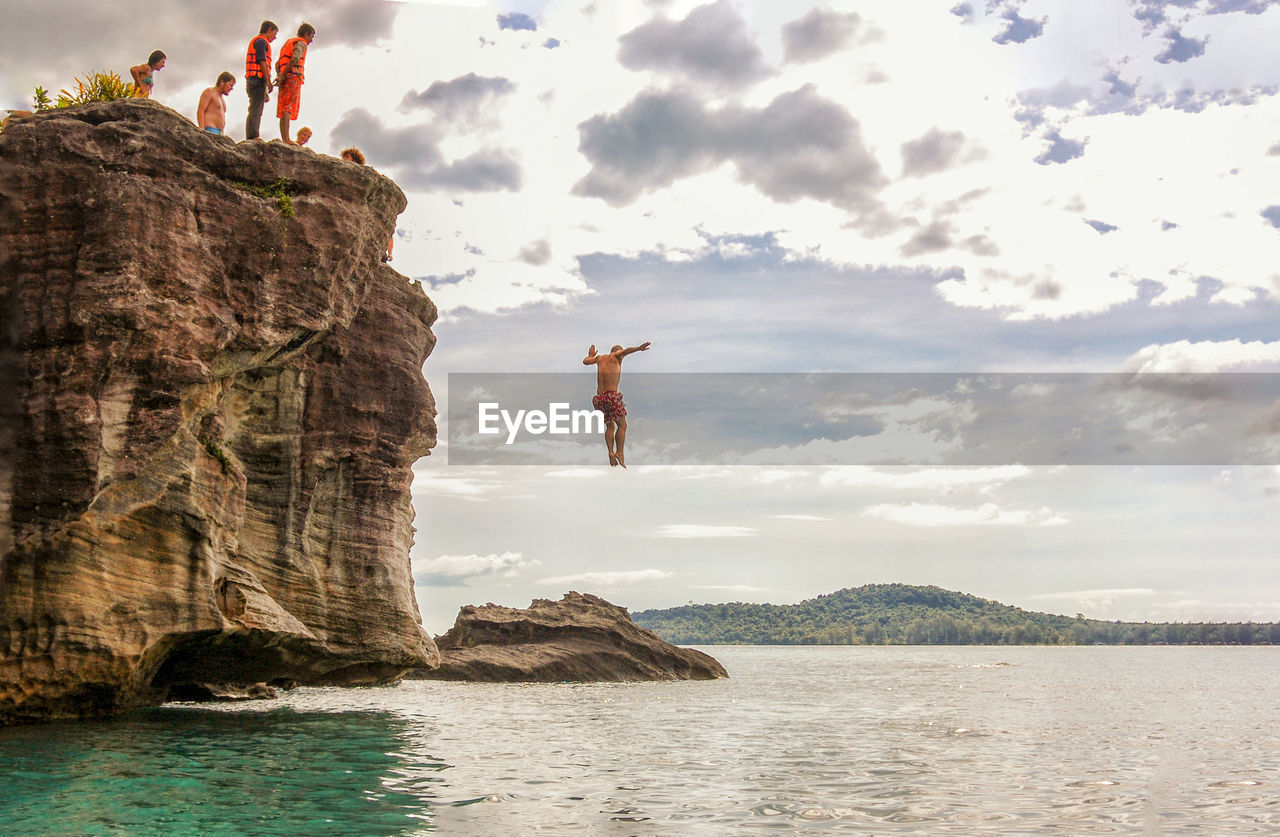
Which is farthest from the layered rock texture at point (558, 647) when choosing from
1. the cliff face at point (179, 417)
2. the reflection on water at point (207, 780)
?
the reflection on water at point (207, 780)

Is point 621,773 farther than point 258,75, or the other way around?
point 258,75

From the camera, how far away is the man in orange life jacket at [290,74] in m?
21.5

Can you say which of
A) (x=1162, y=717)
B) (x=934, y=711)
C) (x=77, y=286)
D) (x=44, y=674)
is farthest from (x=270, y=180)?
A: (x=1162, y=717)

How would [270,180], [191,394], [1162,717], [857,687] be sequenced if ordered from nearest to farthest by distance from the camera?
[191,394], [270,180], [1162,717], [857,687]

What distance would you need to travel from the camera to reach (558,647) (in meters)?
48.7

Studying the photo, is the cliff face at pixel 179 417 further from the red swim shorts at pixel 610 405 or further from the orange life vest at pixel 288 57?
the red swim shorts at pixel 610 405

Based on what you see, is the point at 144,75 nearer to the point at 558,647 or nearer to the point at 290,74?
the point at 290,74

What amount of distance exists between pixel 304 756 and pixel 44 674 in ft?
15.1

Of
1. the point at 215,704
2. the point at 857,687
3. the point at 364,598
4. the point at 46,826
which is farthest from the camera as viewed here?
the point at 857,687

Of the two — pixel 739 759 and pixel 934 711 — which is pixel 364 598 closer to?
pixel 739 759

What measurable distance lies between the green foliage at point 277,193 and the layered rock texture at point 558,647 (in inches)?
1181

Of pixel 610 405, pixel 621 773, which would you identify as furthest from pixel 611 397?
pixel 621 773

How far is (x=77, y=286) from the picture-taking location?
17.3 meters

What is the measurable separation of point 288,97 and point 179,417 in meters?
7.80
